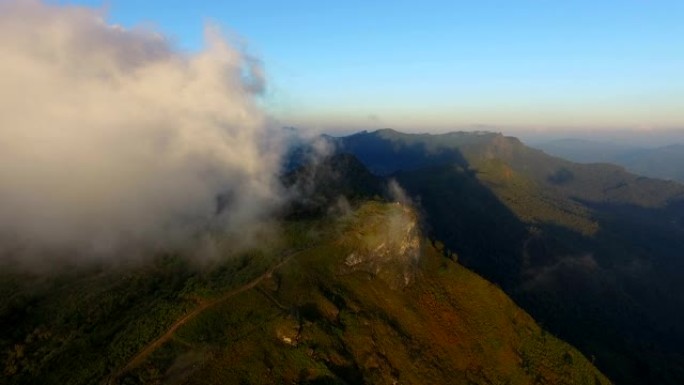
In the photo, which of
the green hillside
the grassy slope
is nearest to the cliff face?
the green hillside

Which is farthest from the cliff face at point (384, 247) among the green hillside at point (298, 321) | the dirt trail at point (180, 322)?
Result: the dirt trail at point (180, 322)

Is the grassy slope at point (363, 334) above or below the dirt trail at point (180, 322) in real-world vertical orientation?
below

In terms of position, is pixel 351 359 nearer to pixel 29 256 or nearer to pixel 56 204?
pixel 29 256

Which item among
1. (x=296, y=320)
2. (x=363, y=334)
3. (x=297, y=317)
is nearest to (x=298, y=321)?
(x=296, y=320)

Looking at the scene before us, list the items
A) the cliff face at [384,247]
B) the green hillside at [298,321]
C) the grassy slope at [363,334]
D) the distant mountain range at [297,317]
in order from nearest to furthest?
1. the green hillside at [298,321]
2. the distant mountain range at [297,317]
3. the grassy slope at [363,334]
4. the cliff face at [384,247]

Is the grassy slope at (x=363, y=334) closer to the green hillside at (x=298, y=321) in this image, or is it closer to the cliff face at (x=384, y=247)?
the green hillside at (x=298, y=321)

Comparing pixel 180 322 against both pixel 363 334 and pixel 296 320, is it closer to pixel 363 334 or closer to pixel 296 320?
pixel 296 320

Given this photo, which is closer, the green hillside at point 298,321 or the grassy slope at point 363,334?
the green hillside at point 298,321

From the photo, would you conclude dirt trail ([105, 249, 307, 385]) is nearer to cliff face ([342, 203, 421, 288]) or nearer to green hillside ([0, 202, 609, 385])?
green hillside ([0, 202, 609, 385])
